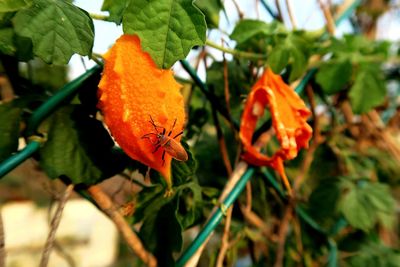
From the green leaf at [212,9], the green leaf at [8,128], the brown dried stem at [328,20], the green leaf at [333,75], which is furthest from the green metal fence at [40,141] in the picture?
the brown dried stem at [328,20]

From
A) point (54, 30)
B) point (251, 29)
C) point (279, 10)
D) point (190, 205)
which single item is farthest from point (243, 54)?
point (54, 30)

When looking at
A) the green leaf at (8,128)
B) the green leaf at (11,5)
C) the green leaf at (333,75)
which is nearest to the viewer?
the green leaf at (11,5)

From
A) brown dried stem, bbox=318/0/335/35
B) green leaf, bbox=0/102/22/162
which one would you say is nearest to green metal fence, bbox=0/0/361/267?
green leaf, bbox=0/102/22/162

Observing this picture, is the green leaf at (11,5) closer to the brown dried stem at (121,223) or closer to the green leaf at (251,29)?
the brown dried stem at (121,223)

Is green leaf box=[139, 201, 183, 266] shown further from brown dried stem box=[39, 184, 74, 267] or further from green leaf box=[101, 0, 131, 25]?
green leaf box=[101, 0, 131, 25]

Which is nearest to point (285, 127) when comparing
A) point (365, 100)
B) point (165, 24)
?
point (165, 24)

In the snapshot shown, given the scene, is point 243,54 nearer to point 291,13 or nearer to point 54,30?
point 291,13
